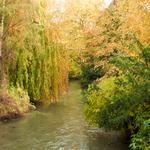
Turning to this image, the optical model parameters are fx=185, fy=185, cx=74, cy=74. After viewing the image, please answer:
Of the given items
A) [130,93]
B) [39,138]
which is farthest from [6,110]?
[130,93]

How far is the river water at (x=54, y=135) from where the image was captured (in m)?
5.95

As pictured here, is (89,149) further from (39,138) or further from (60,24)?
(60,24)

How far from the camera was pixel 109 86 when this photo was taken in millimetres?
6273

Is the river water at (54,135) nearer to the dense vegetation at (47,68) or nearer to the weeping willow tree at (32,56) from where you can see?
the dense vegetation at (47,68)

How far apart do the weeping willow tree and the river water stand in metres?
1.14

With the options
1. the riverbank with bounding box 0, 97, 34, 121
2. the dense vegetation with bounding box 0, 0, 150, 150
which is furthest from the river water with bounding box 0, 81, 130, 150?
the dense vegetation with bounding box 0, 0, 150, 150

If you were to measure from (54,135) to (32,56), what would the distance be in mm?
4495

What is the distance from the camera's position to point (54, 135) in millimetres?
6898

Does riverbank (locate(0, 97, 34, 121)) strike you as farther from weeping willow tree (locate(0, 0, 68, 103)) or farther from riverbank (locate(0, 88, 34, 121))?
weeping willow tree (locate(0, 0, 68, 103))

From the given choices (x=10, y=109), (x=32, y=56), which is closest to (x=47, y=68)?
(x=32, y=56)

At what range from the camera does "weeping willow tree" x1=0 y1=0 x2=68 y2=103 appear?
8023 millimetres

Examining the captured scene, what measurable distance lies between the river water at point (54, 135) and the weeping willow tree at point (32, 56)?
1138mm

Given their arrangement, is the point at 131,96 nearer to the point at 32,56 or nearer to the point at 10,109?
the point at 10,109

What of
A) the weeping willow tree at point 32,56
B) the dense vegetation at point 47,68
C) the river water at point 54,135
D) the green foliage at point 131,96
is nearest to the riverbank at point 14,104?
the dense vegetation at point 47,68
